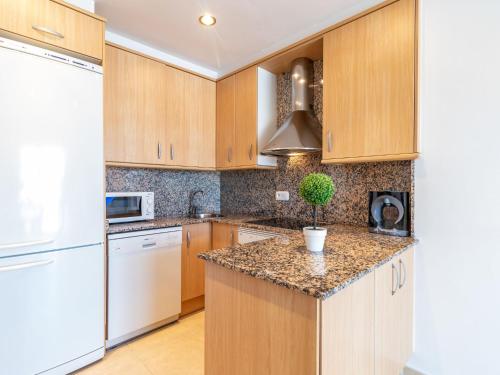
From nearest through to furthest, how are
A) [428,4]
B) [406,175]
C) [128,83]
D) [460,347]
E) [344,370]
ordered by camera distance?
[344,370] < [460,347] < [428,4] < [406,175] < [128,83]

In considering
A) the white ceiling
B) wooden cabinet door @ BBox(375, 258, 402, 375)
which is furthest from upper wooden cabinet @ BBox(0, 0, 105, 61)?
wooden cabinet door @ BBox(375, 258, 402, 375)

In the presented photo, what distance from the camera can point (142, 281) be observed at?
2072mm

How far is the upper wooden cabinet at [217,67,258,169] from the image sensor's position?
2537mm

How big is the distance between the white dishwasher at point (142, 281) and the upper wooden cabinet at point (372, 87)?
60.8 inches

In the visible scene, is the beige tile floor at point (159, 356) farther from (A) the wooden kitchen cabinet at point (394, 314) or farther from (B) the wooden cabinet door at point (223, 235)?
(A) the wooden kitchen cabinet at point (394, 314)

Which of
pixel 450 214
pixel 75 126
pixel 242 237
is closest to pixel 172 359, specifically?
pixel 242 237

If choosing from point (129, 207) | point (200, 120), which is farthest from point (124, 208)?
point (200, 120)

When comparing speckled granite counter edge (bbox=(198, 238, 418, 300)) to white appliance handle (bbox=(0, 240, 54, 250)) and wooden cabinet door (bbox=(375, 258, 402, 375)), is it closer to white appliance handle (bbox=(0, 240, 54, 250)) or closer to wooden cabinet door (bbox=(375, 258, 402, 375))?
wooden cabinet door (bbox=(375, 258, 402, 375))

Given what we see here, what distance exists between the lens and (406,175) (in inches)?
70.2

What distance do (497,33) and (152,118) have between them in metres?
2.43

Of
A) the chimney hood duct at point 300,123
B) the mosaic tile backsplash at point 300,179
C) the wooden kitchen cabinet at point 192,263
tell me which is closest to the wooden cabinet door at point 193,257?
the wooden kitchen cabinet at point 192,263

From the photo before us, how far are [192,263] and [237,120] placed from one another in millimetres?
1490

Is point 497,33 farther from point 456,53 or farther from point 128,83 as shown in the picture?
point 128,83

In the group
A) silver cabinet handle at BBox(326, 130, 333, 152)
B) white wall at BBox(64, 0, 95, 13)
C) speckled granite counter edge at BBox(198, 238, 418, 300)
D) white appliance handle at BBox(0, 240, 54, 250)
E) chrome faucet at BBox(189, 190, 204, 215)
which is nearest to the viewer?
speckled granite counter edge at BBox(198, 238, 418, 300)
